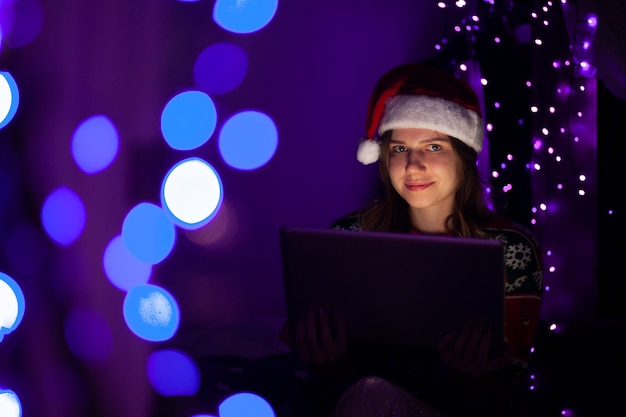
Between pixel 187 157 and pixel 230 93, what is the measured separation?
32 centimetres

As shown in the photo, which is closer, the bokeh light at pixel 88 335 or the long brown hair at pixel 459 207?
the bokeh light at pixel 88 335

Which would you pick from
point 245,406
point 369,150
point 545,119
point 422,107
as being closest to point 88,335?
point 245,406

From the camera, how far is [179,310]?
2.53 m

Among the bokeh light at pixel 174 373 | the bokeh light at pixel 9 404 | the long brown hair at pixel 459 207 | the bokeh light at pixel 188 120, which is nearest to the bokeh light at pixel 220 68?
the bokeh light at pixel 188 120

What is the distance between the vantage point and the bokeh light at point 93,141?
4.44 feet

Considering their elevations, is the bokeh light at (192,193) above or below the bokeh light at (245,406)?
above

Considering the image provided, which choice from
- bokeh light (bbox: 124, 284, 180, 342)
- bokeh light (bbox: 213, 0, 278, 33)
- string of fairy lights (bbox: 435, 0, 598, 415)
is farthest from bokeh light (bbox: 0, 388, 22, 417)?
string of fairy lights (bbox: 435, 0, 598, 415)

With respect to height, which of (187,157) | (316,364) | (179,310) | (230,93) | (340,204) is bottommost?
(179,310)

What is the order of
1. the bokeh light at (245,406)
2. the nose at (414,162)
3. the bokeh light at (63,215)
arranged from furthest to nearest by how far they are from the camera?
the bokeh light at (245,406)
the nose at (414,162)
the bokeh light at (63,215)

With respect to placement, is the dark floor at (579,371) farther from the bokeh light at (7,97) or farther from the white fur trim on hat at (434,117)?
the bokeh light at (7,97)

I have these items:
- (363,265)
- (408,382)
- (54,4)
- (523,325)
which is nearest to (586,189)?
(523,325)

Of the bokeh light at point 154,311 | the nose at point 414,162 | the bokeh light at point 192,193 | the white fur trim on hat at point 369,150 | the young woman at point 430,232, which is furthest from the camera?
the bokeh light at point 192,193

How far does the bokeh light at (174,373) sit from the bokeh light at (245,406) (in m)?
0.19

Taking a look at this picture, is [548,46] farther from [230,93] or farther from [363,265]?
[363,265]
